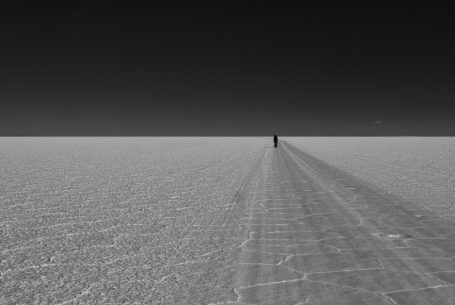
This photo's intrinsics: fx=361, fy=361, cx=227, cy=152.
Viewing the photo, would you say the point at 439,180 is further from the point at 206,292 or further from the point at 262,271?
the point at 206,292

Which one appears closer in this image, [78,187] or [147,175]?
[78,187]

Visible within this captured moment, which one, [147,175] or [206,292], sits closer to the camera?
[206,292]

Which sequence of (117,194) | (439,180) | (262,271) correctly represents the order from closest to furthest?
(262,271) < (117,194) < (439,180)

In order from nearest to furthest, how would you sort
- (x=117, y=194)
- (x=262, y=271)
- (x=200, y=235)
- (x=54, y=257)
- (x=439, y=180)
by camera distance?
(x=262, y=271), (x=54, y=257), (x=200, y=235), (x=117, y=194), (x=439, y=180)

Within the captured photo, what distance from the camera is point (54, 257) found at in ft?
13.9

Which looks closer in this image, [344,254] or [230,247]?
[344,254]

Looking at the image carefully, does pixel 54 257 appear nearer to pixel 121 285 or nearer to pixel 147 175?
pixel 121 285

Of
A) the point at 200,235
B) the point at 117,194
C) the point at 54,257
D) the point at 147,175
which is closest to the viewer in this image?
the point at 54,257

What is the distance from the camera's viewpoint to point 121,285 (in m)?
3.37

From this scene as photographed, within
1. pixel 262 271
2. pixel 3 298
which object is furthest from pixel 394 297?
pixel 3 298

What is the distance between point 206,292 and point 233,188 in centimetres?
677

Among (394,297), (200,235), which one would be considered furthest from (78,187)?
(394,297)

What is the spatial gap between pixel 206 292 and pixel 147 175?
431 inches

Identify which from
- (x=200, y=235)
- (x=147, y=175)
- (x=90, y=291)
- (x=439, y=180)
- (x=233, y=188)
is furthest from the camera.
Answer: (x=147, y=175)
